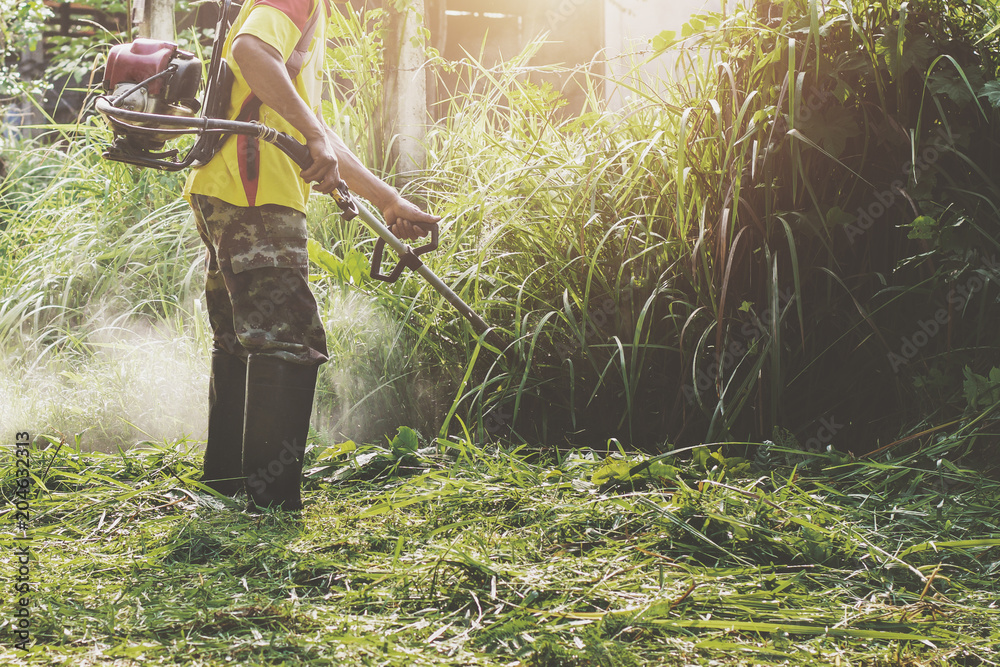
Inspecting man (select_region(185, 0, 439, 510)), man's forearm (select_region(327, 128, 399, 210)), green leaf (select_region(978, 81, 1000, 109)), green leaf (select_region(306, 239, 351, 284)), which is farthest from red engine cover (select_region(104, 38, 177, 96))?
green leaf (select_region(978, 81, 1000, 109))

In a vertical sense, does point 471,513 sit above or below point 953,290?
below

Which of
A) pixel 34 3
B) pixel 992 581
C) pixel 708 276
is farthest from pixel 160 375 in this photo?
pixel 34 3

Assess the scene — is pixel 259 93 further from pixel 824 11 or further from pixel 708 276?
pixel 824 11

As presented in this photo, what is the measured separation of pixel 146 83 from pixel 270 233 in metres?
0.45

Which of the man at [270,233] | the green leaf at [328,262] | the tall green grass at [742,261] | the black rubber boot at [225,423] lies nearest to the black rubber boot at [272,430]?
the man at [270,233]

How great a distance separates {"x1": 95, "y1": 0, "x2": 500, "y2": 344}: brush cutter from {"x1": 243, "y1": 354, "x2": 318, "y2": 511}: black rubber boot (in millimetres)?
441

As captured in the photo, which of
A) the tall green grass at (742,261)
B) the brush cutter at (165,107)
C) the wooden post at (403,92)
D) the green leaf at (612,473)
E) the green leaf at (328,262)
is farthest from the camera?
the wooden post at (403,92)

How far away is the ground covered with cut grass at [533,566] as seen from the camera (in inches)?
49.3

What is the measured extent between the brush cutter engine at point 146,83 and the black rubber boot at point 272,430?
590 millimetres

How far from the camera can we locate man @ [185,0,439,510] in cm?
190

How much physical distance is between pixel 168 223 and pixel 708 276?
2735mm

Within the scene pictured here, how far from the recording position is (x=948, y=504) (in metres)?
1.81

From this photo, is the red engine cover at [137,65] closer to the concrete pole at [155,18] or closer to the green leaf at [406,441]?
the green leaf at [406,441]

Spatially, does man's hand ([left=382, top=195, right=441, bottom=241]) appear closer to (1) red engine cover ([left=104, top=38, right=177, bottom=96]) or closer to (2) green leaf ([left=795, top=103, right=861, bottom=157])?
(1) red engine cover ([left=104, top=38, right=177, bottom=96])
